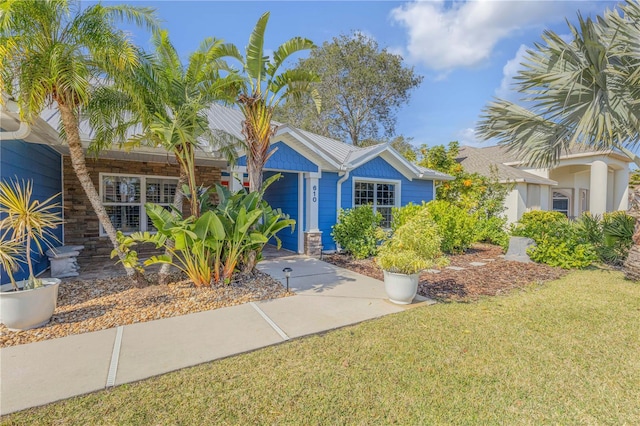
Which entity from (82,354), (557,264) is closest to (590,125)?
(557,264)

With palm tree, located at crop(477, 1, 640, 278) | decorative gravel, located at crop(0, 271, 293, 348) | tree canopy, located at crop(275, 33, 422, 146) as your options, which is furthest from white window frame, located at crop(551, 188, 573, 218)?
decorative gravel, located at crop(0, 271, 293, 348)

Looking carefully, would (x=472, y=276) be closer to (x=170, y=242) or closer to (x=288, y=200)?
(x=288, y=200)

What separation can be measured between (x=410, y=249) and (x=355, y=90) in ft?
71.2

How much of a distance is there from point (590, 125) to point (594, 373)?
6.04m

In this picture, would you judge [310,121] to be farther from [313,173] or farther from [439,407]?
[439,407]

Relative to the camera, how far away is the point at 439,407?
111 inches

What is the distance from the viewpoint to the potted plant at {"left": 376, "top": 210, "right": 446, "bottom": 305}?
542 centimetres

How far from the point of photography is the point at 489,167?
1712cm

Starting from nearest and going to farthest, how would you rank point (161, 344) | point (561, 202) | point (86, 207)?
point (161, 344), point (86, 207), point (561, 202)

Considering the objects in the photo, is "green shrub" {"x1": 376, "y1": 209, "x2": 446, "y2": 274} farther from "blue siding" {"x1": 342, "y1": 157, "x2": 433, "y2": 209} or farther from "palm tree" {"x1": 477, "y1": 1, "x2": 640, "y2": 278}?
"blue siding" {"x1": 342, "y1": 157, "x2": 433, "y2": 209}

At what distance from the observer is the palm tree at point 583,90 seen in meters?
6.63

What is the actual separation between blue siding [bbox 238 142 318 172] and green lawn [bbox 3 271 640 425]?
6078 millimetres

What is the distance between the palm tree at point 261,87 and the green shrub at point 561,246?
27.0 feet

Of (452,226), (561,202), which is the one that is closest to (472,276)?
(452,226)
